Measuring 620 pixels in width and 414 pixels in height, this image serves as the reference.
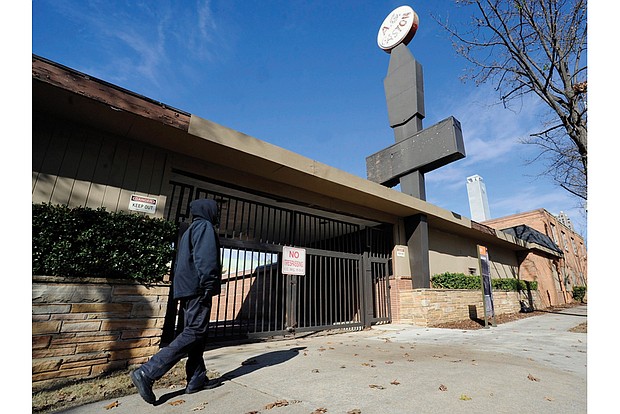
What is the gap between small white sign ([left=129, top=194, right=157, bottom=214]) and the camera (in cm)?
495

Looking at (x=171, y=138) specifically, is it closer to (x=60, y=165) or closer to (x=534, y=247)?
(x=60, y=165)

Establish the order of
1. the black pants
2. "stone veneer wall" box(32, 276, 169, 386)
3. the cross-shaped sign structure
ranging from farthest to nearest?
the cross-shaped sign structure → "stone veneer wall" box(32, 276, 169, 386) → the black pants

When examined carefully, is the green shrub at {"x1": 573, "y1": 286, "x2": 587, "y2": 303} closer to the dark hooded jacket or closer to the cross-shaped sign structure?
the cross-shaped sign structure

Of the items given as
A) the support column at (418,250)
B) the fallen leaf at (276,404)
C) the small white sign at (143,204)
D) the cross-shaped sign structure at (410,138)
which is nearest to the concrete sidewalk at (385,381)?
the fallen leaf at (276,404)

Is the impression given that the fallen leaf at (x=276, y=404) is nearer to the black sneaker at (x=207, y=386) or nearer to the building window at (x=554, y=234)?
the black sneaker at (x=207, y=386)

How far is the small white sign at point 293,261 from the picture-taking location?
6.93m

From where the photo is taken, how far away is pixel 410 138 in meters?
11.3

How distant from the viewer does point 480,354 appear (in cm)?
477

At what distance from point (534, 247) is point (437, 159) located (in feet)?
38.1

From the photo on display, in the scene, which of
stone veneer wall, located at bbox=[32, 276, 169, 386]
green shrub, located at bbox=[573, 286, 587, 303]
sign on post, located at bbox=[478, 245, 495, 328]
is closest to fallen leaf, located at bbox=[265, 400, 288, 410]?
stone veneer wall, located at bbox=[32, 276, 169, 386]

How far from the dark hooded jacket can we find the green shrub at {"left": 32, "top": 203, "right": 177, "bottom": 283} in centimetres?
120

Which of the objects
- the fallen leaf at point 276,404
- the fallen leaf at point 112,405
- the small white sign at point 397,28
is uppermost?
the small white sign at point 397,28

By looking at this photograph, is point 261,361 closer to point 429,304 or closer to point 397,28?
point 429,304

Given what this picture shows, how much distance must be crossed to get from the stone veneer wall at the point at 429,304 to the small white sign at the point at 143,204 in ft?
23.5
